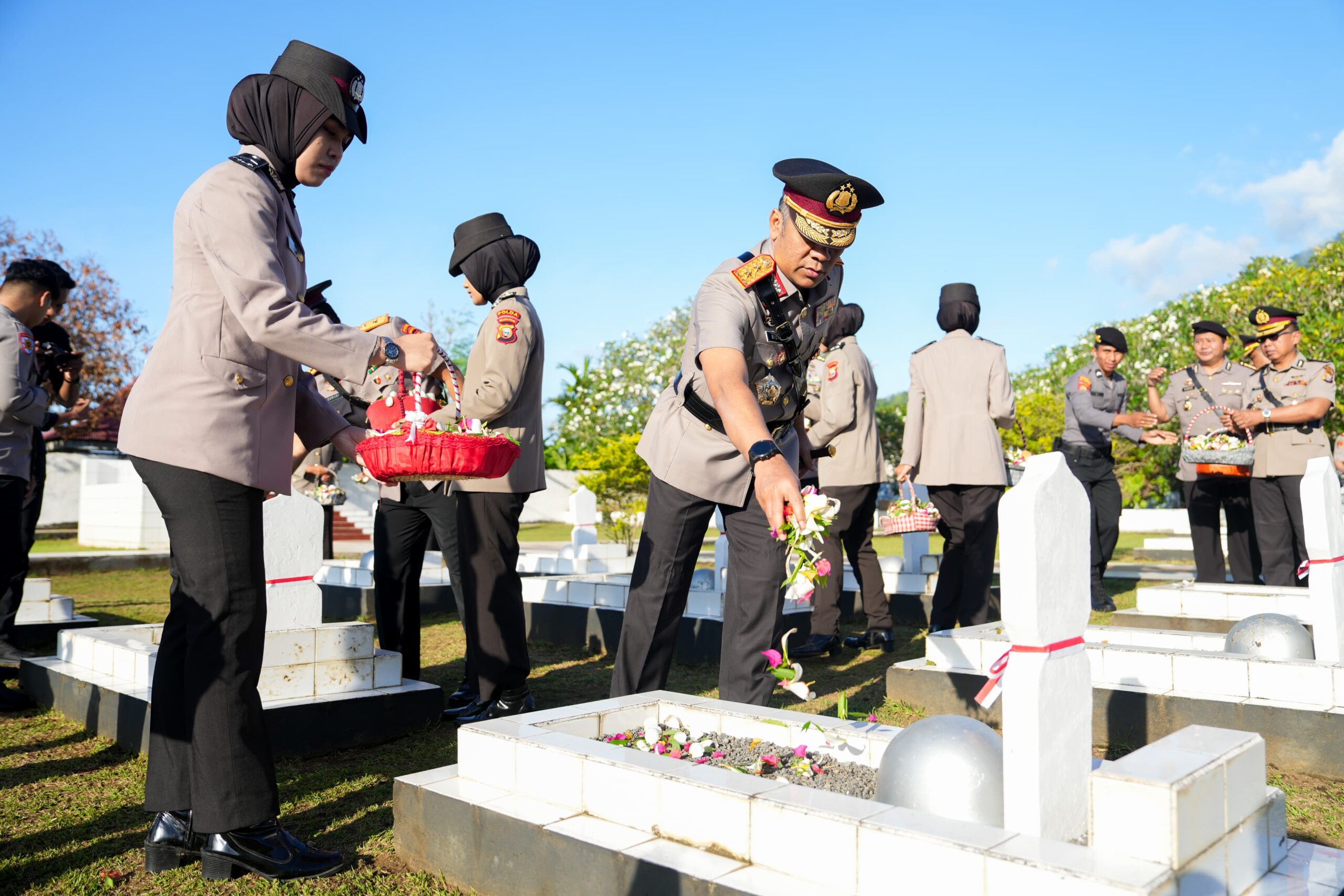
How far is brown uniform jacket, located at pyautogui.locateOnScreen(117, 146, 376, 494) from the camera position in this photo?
9.57 ft

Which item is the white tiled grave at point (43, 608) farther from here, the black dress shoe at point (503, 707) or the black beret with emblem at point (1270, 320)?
the black beret with emblem at point (1270, 320)

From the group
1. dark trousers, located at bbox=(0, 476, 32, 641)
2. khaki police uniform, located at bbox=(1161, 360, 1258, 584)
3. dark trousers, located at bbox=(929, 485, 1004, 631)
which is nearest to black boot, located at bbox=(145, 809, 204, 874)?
dark trousers, located at bbox=(0, 476, 32, 641)

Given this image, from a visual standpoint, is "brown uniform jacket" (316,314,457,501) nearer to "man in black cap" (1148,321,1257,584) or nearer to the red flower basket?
the red flower basket

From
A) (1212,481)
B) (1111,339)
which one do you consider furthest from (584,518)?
(1212,481)

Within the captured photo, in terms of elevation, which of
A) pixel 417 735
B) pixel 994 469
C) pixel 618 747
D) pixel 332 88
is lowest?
pixel 417 735

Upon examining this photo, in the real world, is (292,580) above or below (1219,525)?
below

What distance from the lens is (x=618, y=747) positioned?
292cm

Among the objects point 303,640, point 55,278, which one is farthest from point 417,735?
point 55,278

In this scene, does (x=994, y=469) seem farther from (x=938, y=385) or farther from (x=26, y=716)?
(x=26, y=716)

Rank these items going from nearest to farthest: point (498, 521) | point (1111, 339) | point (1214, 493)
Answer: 1. point (498, 521)
2. point (1214, 493)
3. point (1111, 339)

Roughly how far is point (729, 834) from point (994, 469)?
4.62 m

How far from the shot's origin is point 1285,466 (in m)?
7.39

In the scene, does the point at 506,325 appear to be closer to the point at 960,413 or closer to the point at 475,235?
the point at 475,235

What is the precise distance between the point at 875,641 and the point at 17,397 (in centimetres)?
553
